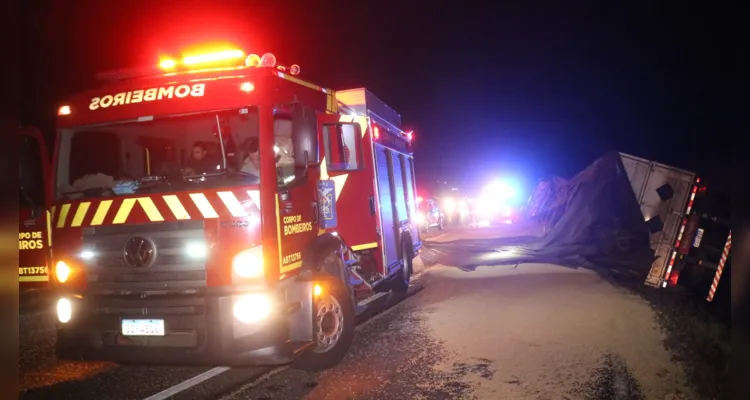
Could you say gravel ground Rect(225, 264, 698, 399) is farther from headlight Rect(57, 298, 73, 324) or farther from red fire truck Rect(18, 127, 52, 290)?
red fire truck Rect(18, 127, 52, 290)

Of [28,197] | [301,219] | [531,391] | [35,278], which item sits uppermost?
[28,197]

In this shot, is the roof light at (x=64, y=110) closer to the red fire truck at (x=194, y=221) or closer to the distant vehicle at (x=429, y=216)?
the red fire truck at (x=194, y=221)

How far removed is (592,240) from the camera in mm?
13219

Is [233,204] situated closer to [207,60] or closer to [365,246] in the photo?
[207,60]

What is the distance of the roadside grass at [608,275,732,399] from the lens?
4828mm

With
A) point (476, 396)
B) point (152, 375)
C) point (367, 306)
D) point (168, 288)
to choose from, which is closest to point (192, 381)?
point (152, 375)

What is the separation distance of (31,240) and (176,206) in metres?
4.48

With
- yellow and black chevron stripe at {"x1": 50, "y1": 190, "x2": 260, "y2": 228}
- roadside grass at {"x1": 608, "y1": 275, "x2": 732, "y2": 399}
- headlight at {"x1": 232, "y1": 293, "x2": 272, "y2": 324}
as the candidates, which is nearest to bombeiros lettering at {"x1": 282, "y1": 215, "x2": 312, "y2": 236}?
yellow and black chevron stripe at {"x1": 50, "y1": 190, "x2": 260, "y2": 228}

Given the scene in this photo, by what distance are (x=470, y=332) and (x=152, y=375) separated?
374cm

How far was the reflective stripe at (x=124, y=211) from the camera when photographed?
501 centimetres

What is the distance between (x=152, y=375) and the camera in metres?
5.67

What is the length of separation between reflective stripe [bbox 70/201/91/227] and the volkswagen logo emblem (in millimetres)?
568

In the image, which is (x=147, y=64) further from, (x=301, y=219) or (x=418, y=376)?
(x=418, y=376)

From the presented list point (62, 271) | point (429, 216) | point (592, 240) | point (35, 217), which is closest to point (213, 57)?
point (62, 271)
